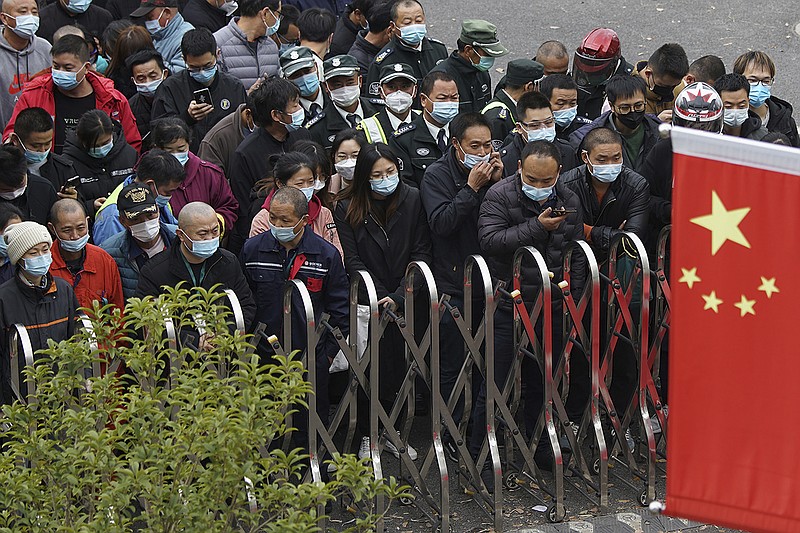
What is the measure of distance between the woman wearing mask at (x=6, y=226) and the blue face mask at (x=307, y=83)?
253 centimetres

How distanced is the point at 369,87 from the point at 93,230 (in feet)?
9.02

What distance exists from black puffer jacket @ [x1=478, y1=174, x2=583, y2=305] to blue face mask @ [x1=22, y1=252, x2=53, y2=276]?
7.51 ft

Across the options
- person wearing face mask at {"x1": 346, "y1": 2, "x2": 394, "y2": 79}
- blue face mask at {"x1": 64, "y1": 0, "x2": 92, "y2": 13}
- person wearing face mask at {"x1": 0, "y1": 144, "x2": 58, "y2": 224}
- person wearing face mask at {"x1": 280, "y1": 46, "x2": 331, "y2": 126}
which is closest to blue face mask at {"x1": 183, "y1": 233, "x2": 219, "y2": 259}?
person wearing face mask at {"x1": 0, "y1": 144, "x2": 58, "y2": 224}

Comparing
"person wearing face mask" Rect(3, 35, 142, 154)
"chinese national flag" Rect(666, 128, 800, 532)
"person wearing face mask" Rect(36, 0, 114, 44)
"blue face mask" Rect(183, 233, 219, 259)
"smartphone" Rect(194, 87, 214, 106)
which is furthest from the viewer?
"person wearing face mask" Rect(36, 0, 114, 44)

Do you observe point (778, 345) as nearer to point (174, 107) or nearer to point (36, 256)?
point (36, 256)

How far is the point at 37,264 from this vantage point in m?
6.79

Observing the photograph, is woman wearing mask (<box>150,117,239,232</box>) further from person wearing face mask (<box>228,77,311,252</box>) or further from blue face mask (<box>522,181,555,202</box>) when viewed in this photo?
blue face mask (<box>522,181,555,202</box>)

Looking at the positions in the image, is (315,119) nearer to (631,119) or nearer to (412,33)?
(412,33)

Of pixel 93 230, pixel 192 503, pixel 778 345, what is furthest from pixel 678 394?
pixel 93 230

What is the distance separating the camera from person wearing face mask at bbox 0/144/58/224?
7.68 m

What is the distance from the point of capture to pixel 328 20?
10336 millimetres

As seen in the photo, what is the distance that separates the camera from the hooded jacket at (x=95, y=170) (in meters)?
8.42

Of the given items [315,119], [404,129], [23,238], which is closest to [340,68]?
[315,119]

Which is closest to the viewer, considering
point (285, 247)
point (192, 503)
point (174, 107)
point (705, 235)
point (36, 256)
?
point (705, 235)
